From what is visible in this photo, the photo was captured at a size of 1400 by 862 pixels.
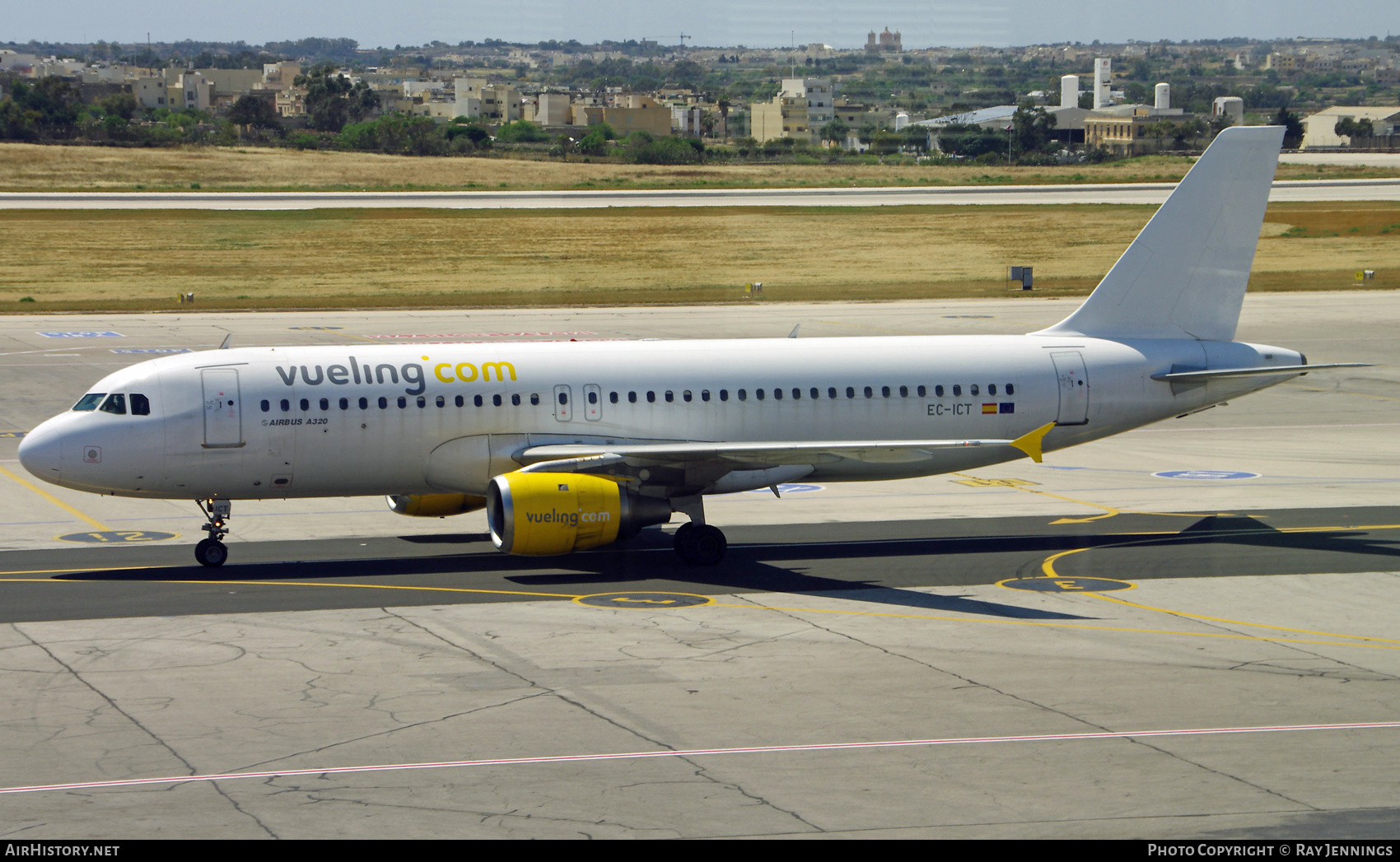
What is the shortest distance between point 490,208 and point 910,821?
119831 millimetres

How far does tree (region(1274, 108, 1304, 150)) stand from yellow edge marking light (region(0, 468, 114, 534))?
6185 inches

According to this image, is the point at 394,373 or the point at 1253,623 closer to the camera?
the point at 1253,623

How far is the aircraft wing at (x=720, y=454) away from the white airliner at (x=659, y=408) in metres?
0.06

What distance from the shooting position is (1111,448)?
48281 mm

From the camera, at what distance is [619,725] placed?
69.5 feet

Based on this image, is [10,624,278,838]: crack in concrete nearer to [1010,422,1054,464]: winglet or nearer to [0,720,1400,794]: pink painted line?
[0,720,1400,794]: pink painted line

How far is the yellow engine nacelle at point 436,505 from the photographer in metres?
34.2

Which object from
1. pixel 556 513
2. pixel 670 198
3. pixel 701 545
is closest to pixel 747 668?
pixel 556 513

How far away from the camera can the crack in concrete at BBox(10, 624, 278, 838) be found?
17.6m

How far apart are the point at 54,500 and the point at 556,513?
1749 cm

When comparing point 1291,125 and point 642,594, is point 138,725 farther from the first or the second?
point 1291,125

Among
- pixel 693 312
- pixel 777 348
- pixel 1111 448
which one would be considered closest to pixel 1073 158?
pixel 693 312

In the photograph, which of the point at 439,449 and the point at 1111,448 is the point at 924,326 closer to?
Result: the point at 1111,448

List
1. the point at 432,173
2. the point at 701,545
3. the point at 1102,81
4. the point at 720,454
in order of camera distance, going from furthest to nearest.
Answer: the point at 1102,81 < the point at 432,173 < the point at 701,545 < the point at 720,454
